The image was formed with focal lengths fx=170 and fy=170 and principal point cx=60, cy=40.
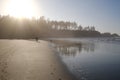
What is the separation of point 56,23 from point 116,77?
181 meters

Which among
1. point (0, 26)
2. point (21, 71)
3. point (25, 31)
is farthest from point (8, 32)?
point (21, 71)

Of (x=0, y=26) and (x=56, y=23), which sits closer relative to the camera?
(x=0, y=26)

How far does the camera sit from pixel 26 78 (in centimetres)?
1157

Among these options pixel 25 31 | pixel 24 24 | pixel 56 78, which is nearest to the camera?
pixel 56 78

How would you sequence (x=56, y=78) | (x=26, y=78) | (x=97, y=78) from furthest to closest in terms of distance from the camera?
1. (x=97, y=78)
2. (x=56, y=78)
3. (x=26, y=78)

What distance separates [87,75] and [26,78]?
599cm

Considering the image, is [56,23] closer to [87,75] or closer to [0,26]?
[0,26]

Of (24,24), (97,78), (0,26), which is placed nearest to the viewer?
(97,78)

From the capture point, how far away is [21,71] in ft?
44.0

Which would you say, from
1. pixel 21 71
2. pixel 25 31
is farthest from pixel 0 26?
pixel 21 71

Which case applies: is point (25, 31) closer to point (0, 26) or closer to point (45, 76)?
point (0, 26)

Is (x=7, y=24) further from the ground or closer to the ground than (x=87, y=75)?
further from the ground

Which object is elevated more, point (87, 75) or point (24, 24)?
point (24, 24)

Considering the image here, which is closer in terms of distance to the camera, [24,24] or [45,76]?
[45,76]
